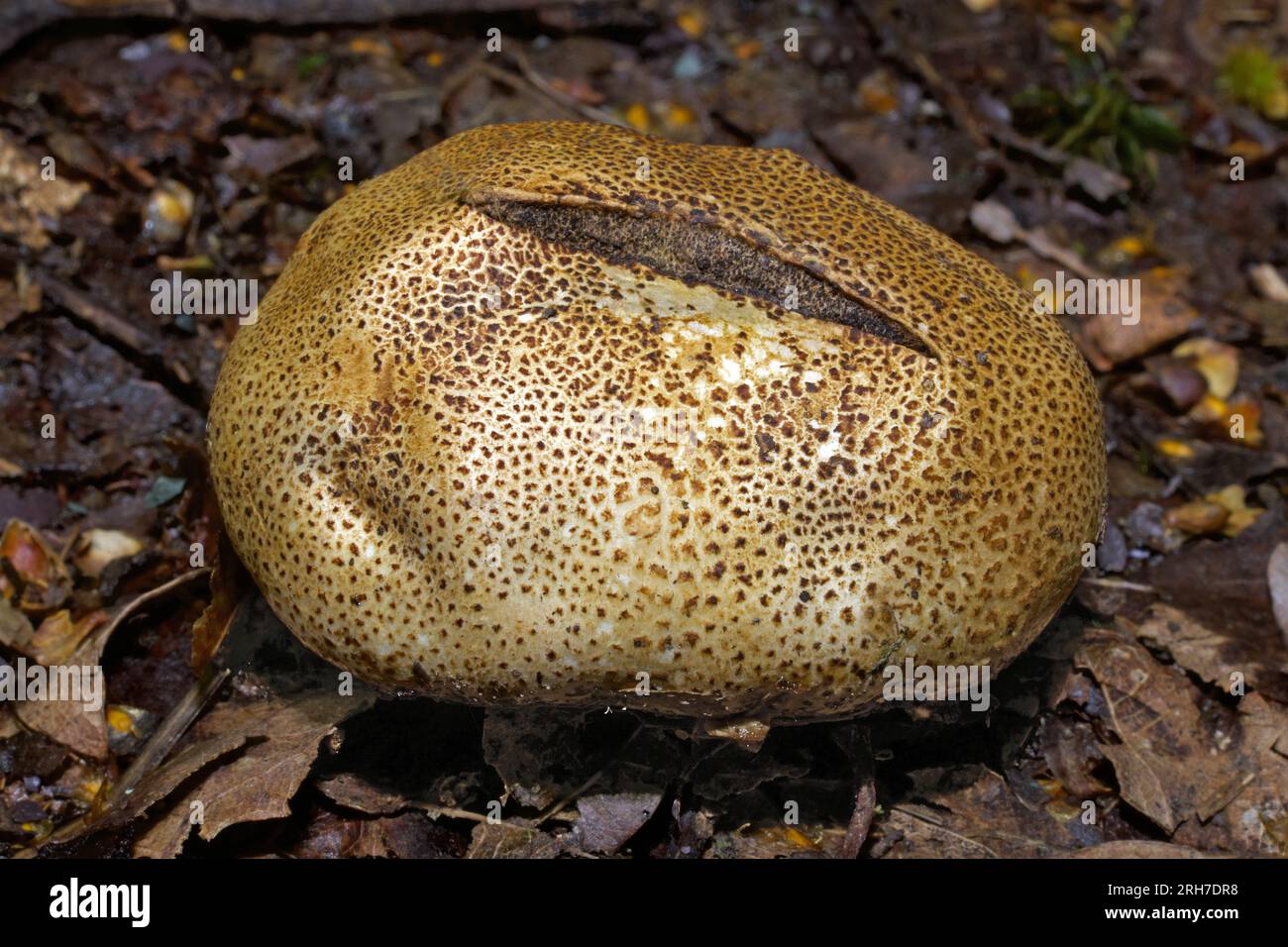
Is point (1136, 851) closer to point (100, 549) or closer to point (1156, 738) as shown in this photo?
point (1156, 738)

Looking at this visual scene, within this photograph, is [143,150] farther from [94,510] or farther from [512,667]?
[512,667]

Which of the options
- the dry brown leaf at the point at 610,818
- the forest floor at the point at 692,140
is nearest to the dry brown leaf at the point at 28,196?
the forest floor at the point at 692,140

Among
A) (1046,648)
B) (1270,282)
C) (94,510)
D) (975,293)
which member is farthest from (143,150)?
(1270,282)

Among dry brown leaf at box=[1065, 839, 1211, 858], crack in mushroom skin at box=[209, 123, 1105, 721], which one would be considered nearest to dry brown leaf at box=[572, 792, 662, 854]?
crack in mushroom skin at box=[209, 123, 1105, 721]

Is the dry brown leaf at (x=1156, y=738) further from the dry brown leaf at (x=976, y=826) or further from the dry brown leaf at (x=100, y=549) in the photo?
the dry brown leaf at (x=100, y=549)

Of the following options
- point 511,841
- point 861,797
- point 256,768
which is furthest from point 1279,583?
point 256,768
